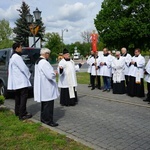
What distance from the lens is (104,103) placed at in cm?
904

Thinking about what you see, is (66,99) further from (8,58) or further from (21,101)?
(8,58)

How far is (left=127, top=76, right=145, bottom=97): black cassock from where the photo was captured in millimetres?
9971

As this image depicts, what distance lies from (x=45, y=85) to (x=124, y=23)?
33714mm

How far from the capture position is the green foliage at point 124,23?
37444 millimetres

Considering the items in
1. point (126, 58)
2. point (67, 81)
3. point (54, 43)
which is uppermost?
point (54, 43)

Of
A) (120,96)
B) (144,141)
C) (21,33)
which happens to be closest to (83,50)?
(21,33)

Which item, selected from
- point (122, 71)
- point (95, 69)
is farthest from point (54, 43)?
point (122, 71)

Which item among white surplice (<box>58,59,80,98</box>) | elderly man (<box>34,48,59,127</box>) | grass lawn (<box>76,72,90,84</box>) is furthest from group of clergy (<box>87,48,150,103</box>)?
elderly man (<box>34,48,59,127</box>)

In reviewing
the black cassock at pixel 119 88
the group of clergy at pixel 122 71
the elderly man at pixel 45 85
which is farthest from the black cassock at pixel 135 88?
the elderly man at pixel 45 85

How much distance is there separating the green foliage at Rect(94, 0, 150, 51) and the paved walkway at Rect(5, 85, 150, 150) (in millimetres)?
29716

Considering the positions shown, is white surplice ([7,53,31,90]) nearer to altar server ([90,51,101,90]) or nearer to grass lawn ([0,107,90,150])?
grass lawn ([0,107,90,150])

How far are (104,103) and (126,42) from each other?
32144 millimetres

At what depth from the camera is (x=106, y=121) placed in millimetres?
6664

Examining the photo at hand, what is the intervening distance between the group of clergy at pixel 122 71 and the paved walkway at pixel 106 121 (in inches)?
26.3
